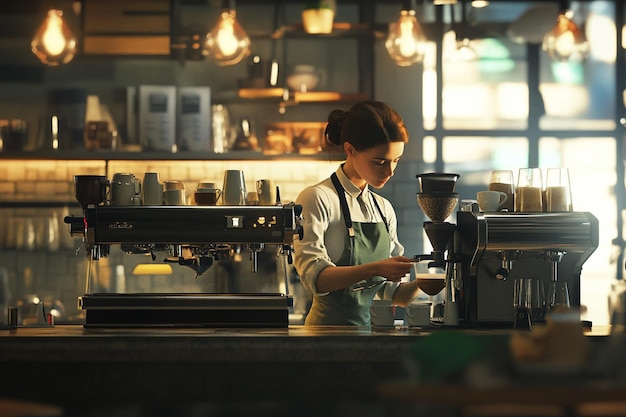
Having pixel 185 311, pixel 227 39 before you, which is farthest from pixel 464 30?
pixel 185 311

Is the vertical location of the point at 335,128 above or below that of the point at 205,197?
above

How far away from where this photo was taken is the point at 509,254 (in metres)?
3.63

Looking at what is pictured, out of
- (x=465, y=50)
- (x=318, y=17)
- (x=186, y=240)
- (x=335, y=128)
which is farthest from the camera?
(x=465, y=50)

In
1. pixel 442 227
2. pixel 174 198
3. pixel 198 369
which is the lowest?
pixel 198 369

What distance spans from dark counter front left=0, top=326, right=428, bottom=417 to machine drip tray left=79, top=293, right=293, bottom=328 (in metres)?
0.51

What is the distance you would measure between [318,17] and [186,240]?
3.00 metres

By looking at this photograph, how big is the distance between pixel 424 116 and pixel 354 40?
2.57 feet

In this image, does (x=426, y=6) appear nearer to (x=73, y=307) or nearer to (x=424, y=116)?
(x=424, y=116)

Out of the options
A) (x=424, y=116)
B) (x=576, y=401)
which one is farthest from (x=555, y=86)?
(x=576, y=401)

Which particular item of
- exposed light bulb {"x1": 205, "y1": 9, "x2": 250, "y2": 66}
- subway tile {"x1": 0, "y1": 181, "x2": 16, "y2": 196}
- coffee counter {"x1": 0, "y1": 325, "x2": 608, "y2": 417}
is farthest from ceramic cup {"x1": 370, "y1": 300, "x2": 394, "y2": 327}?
subway tile {"x1": 0, "y1": 181, "x2": 16, "y2": 196}

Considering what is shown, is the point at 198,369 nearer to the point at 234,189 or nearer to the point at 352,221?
the point at 234,189

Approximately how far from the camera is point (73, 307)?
21.3 ft

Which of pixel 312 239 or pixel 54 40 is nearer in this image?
pixel 312 239

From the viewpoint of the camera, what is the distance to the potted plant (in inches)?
251
